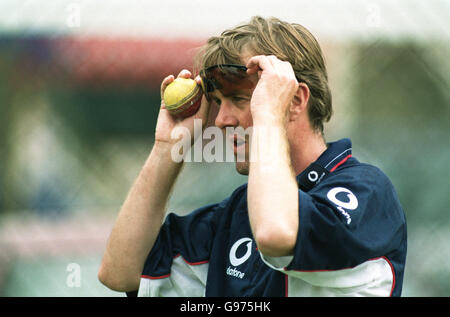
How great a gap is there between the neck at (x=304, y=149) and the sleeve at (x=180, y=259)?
375 millimetres

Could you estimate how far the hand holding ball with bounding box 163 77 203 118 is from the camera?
7.00 feet

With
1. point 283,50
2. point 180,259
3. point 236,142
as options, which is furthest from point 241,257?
point 283,50

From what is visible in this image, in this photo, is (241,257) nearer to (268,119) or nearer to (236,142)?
(236,142)

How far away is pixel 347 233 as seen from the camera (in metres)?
1.56

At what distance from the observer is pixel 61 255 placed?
3373 mm

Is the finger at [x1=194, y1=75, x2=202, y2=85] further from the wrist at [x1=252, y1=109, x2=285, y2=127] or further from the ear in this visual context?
the wrist at [x1=252, y1=109, x2=285, y2=127]

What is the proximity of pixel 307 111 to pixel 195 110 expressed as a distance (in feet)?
1.48

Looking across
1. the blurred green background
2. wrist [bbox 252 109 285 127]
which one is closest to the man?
wrist [bbox 252 109 285 127]

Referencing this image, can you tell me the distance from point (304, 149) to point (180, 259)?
2.13ft

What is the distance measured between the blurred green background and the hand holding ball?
3.13 ft

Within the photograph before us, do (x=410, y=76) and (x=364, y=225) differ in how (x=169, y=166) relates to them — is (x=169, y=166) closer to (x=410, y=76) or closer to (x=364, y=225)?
(x=364, y=225)

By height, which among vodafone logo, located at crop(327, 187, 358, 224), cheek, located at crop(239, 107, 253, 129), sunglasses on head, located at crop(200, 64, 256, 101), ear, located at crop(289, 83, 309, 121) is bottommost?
vodafone logo, located at crop(327, 187, 358, 224)

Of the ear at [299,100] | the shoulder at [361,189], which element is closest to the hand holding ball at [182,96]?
the ear at [299,100]

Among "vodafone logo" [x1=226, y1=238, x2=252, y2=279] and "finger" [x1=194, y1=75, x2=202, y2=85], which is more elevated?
"finger" [x1=194, y1=75, x2=202, y2=85]
